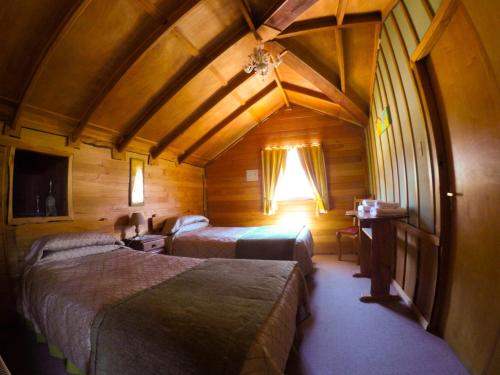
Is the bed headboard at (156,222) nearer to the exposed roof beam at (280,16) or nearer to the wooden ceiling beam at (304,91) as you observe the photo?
A: the exposed roof beam at (280,16)

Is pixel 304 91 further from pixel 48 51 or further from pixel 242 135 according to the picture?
pixel 48 51

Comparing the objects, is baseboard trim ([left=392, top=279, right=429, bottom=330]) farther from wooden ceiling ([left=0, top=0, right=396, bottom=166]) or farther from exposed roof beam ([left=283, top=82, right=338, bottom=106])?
exposed roof beam ([left=283, top=82, right=338, bottom=106])

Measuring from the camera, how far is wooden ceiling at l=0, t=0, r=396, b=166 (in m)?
2.03

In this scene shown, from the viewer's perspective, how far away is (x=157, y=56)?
2.67 meters

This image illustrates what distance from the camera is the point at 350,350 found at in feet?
5.76

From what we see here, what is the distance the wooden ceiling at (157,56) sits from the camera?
2025 millimetres

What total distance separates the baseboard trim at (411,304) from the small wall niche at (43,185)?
3.72m

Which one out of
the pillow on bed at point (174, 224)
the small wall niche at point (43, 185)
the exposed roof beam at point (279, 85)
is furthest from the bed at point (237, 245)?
the exposed roof beam at point (279, 85)

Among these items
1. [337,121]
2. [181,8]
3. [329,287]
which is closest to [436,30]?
[181,8]

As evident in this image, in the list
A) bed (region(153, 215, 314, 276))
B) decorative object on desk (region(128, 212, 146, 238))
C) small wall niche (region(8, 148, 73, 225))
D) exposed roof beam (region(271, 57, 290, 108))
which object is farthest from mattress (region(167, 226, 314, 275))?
exposed roof beam (region(271, 57, 290, 108))

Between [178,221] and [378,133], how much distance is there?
3.34 meters

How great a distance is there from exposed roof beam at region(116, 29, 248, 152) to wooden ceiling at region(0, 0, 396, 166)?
14 mm

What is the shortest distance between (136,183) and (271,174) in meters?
2.75

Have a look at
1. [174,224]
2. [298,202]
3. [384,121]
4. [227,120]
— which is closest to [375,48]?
[384,121]
